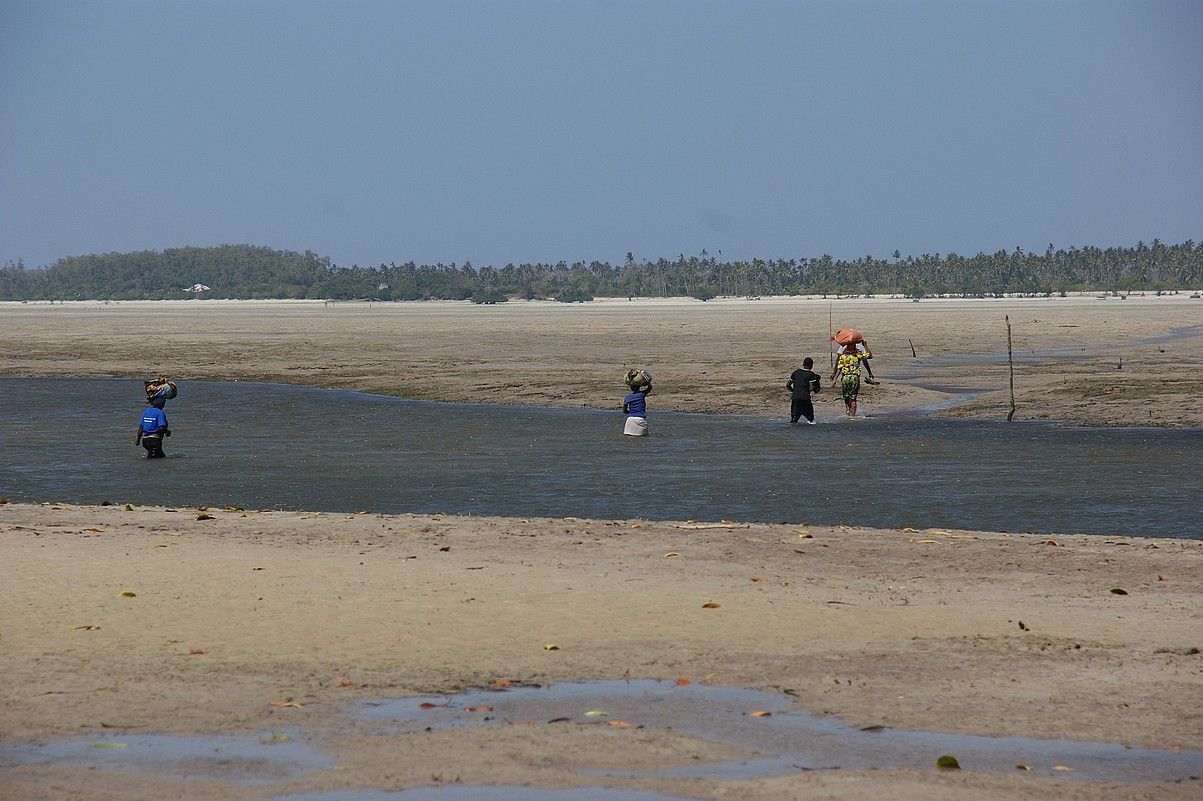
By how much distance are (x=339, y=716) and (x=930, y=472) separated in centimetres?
1282

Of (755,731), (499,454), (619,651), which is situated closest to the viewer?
(755,731)

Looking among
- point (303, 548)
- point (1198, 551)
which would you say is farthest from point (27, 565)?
point (1198, 551)

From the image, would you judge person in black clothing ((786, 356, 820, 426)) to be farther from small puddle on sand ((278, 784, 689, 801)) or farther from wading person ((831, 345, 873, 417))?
small puddle on sand ((278, 784, 689, 801))

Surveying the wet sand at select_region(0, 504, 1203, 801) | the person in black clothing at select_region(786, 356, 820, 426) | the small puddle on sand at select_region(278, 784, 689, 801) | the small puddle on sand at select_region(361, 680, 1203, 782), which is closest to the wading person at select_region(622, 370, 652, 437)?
the person in black clothing at select_region(786, 356, 820, 426)

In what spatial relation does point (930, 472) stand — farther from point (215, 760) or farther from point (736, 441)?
point (215, 760)

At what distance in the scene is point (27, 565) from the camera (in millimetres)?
11461

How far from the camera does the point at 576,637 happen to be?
366 inches

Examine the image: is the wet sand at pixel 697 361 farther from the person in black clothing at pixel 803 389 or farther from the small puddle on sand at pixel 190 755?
the small puddle on sand at pixel 190 755

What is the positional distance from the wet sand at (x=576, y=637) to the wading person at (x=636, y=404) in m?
9.87

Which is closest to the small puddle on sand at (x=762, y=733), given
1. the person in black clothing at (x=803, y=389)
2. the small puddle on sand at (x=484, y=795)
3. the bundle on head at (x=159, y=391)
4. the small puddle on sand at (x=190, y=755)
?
the small puddle on sand at (x=484, y=795)

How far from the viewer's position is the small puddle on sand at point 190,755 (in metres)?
6.65

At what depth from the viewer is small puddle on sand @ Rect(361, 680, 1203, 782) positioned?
6734 millimetres

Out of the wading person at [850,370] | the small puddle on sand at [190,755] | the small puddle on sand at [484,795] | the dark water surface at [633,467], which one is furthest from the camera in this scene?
the wading person at [850,370]

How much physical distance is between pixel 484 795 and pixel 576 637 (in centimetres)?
296
